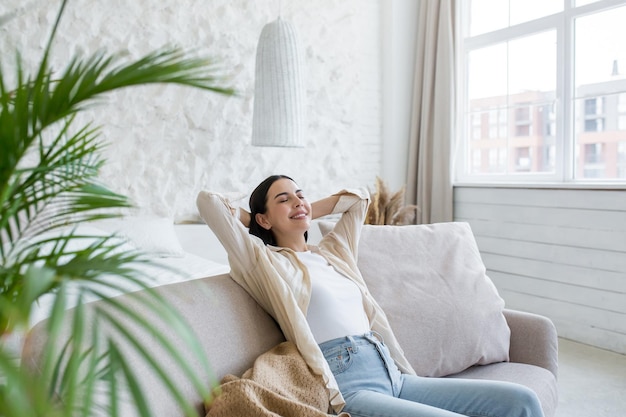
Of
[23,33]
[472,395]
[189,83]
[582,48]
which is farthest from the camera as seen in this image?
[582,48]

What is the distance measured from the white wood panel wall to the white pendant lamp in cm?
160

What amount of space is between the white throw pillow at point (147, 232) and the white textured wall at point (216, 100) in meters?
0.36

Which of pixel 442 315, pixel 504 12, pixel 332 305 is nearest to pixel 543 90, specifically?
pixel 504 12

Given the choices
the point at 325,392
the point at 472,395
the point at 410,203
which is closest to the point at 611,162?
the point at 410,203

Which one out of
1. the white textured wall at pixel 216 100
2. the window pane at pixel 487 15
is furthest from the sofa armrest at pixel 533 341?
the window pane at pixel 487 15

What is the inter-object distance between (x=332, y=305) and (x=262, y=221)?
1.35ft

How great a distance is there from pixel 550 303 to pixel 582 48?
5.50ft

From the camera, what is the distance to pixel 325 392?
1.46 metres

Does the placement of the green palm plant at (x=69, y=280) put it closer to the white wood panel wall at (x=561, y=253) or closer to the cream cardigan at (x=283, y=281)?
the cream cardigan at (x=283, y=281)

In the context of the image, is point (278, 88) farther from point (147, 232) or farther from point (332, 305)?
point (332, 305)

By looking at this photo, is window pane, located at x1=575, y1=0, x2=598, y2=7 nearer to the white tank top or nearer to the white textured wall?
the white textured wall

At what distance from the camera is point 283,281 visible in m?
1.61

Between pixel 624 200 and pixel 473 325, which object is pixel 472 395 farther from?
pixel 624 200

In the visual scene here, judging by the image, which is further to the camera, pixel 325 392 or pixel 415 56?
pixel 415 56
